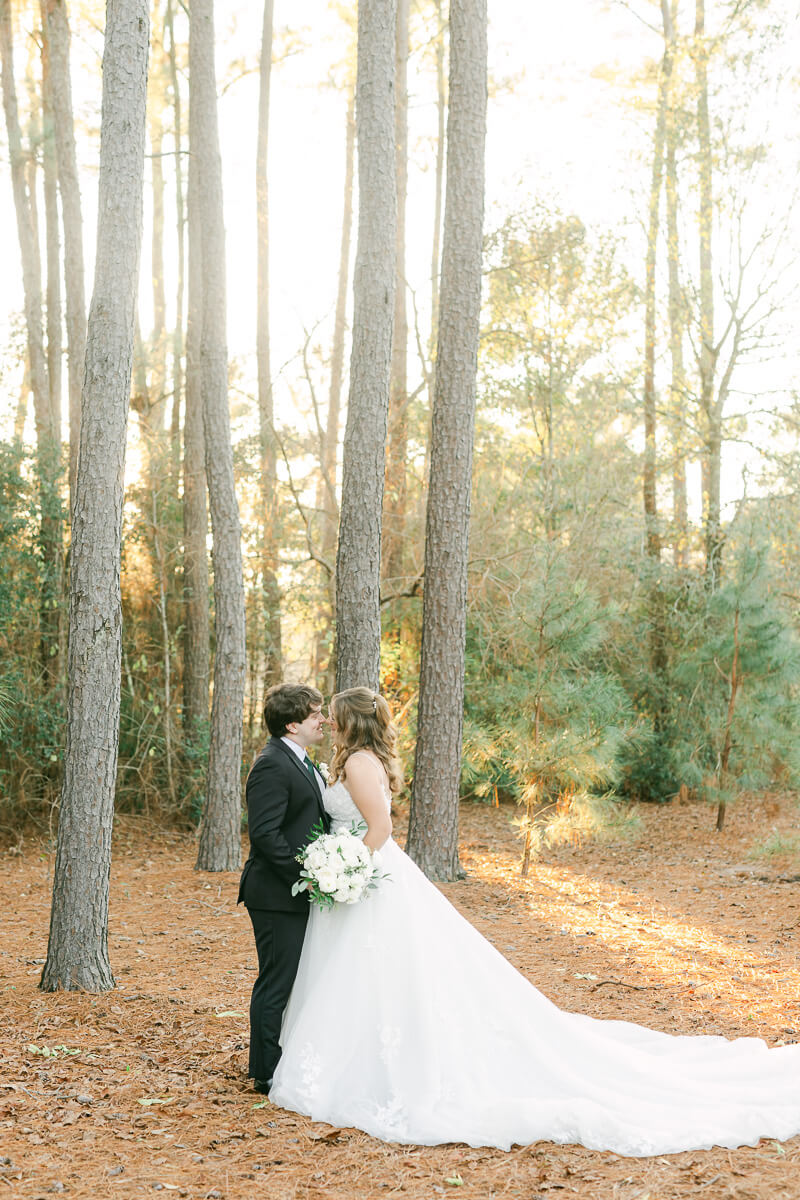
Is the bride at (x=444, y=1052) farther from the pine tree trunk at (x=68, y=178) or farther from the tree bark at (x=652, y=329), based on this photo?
the tree bark at (x=652, y=329)

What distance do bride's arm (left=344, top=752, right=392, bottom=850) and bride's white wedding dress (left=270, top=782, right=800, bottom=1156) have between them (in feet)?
0.48

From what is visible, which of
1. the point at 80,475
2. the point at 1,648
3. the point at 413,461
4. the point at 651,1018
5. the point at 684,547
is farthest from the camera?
the point at 684,547

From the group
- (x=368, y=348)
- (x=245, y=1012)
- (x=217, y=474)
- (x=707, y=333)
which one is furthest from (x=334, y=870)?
(x=707, y=333)

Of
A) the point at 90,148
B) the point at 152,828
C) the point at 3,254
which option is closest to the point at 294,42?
the point at 90,148

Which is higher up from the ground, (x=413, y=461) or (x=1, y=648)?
(x=413, y=461)

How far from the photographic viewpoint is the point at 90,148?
17.7m

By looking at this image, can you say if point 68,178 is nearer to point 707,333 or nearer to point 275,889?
point 707,333

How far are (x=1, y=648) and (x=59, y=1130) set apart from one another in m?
9.32

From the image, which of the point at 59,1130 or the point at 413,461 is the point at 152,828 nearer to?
the point at 413,461

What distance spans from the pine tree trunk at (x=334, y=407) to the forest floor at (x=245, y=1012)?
390cm

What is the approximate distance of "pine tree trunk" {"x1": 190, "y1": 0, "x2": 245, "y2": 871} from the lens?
35.6 ft

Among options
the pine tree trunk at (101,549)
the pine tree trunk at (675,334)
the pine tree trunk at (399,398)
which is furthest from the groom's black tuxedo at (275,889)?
the pine tree trunk at (675,334)

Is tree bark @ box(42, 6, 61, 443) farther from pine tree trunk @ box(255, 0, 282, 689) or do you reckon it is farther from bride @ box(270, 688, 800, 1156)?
bride @ box(270, 688, 800, 1156)

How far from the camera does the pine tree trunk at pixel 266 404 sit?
14656 mm
